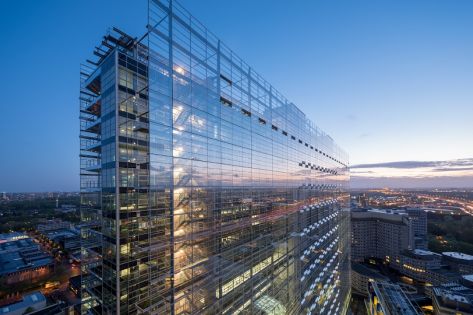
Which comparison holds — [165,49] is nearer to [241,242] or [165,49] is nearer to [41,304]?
[241,242]

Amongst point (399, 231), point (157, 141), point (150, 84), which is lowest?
point (399, 231)

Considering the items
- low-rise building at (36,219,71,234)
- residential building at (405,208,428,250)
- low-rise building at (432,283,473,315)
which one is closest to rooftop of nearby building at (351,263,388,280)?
low-rise building at (432,283,473,315)

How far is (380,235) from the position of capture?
9294 cm

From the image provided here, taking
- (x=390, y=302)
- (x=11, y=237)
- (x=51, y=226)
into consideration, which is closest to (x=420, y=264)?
(x=390, y=302)

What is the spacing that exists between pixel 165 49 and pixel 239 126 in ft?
33.3

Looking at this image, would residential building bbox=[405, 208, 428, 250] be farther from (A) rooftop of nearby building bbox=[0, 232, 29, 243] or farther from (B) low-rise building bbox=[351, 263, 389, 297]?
(A) rooftop of nearby building bbox=[0, 232, 29, 243]

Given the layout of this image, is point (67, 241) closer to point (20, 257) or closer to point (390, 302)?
point (20, 257)

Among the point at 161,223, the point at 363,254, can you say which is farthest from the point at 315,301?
the point at 363,254

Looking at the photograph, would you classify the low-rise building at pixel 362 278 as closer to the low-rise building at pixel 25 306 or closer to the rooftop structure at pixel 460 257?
the rooftop structure at pixel 460 257

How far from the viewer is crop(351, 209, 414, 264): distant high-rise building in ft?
279

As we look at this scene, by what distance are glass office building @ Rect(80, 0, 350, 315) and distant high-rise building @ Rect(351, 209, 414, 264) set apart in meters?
80.5

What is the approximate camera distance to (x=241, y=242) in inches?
845

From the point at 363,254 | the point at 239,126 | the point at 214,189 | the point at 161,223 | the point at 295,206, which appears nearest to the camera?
the point at 161,223

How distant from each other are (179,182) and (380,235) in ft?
349
